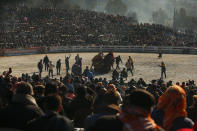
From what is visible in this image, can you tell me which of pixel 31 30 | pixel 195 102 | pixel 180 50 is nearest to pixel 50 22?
pixel 31 30

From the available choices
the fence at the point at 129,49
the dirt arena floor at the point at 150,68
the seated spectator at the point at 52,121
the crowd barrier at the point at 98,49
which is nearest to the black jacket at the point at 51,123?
the seated spectator at the point at 52,121

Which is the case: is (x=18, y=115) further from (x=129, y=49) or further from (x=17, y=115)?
(x=129, y=49)

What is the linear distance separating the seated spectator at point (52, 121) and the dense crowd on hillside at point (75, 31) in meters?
42.8

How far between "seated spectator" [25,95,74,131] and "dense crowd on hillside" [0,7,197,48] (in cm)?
4281

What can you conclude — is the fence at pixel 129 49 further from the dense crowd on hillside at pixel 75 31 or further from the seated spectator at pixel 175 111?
the seated spectator at pixel 175 111

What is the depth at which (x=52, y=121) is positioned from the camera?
438cm

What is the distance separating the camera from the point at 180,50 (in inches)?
1836

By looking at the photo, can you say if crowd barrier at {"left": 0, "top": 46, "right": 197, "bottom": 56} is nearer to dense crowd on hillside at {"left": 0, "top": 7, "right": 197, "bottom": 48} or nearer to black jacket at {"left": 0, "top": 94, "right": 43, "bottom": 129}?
dense crowd on hillside at {"left": 0, "top": 7, "right": 197, "bottom": 48}

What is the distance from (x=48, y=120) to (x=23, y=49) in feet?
138

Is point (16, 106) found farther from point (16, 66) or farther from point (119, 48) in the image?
point (119, 48)

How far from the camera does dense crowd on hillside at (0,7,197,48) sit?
5056 centimetres

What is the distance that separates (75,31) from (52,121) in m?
53.1

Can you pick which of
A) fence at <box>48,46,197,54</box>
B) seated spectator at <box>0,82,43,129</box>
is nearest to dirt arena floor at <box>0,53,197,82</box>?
fence at <box>48,46,197,54</box>

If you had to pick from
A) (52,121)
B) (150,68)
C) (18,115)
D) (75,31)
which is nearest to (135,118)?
(52,121)
